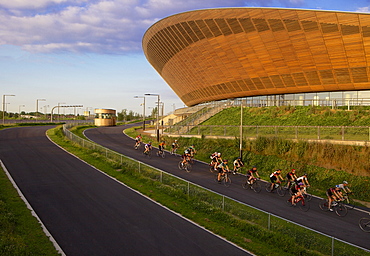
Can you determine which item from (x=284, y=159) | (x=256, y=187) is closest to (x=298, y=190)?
(x=256, y=187)

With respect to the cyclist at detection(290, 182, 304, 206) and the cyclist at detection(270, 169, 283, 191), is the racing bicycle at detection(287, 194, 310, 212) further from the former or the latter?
the cyclist at detection(270, 169, 283, 191)

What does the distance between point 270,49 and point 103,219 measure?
35.4 metres

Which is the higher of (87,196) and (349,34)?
(349,34)

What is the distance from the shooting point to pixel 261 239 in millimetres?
12266

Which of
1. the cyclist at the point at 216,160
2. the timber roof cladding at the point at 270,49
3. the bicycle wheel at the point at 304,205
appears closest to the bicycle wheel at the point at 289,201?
the bicycle wheel at the point at 304,205

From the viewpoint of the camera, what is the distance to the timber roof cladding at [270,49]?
36031 millimetres

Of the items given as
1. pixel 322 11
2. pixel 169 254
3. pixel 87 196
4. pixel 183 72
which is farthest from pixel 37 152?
pixel 183 72

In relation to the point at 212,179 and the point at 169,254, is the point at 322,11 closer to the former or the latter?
the point at 212,179

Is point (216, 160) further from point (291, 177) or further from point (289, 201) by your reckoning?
point (289, 201)

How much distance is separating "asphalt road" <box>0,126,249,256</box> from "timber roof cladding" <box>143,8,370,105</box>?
29419 millimetres

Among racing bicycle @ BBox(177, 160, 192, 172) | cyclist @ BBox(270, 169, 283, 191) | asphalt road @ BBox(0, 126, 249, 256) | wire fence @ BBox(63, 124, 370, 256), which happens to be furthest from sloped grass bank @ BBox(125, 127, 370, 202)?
asphalt road @ BBox(0, 126, 249, 256)

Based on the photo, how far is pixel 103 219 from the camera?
13461 mm

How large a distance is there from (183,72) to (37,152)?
38365mm

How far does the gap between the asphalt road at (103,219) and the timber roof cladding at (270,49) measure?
29419 millimetres
